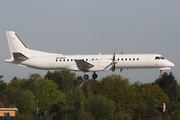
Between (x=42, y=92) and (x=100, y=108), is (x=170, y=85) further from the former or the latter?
(x=100, y=108)

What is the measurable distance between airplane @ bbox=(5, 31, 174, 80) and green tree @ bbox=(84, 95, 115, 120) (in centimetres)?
964

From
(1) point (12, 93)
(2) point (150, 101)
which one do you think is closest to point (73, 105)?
(2) point (150, 101)

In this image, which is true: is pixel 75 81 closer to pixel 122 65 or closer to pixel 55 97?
pixel 55 97

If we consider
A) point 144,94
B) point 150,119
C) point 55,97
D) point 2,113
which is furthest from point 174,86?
point 2,113

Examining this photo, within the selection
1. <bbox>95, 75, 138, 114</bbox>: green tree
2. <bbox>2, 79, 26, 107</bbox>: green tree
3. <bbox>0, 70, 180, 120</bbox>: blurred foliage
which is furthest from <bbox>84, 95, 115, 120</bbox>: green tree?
<bbox>2, 79, 26, 107</bbox>: green tree

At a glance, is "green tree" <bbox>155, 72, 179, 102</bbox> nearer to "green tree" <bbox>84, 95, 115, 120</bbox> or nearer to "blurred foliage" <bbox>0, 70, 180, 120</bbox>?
"blurred foliage" <bbox>0, 70, 180, 120</bbox>

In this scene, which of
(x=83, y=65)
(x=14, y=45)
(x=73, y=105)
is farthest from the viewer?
(x=73, y=105)

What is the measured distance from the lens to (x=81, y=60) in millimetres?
60344

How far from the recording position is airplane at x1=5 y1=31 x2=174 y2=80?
59.8 meters

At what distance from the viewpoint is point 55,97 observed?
338 feet

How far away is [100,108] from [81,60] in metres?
13.2

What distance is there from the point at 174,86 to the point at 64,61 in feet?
141

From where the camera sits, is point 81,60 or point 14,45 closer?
point 81,60

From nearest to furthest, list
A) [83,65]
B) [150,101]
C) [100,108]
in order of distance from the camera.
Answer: [83,65]
[100,108]
[150,101]
